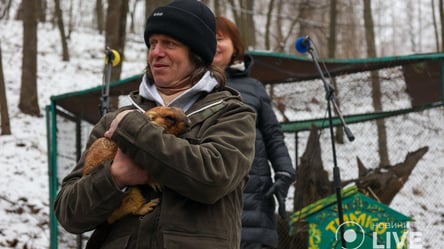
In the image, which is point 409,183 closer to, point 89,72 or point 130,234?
point 130,234

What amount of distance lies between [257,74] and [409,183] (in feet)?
6.20

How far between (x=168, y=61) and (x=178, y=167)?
49 cm

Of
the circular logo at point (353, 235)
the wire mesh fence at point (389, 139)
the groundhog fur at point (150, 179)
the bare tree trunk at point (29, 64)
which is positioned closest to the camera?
the groundhog fur at point (150, 179)

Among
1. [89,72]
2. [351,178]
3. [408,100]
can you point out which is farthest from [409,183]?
[89,72]

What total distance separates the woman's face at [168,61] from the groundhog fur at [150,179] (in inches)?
7.9

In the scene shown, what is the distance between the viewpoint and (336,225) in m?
4.83

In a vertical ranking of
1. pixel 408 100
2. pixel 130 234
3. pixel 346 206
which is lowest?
pixel 346 206

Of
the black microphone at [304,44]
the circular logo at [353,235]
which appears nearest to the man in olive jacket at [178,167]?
the black microphone at [304,44]

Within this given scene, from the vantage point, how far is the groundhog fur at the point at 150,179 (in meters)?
1.71

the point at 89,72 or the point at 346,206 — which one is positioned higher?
the point at 89,72

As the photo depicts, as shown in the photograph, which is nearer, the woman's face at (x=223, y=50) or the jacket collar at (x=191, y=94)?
the jacket collar at (x=191, y=94)

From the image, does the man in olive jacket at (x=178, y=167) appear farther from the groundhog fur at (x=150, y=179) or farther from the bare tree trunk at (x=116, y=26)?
the bare tree trunk at (x=116, y=26)

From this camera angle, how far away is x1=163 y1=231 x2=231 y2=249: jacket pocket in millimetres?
1647

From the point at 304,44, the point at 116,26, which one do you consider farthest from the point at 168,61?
the point at 116,26
